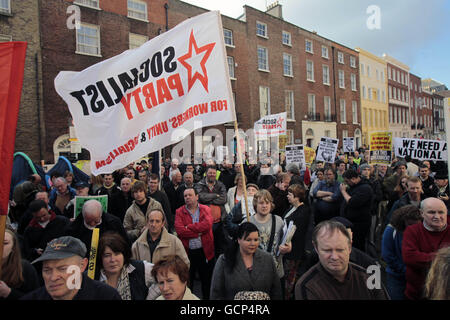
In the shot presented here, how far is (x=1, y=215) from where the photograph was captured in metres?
2.06

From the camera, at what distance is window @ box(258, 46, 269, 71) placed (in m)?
24.3

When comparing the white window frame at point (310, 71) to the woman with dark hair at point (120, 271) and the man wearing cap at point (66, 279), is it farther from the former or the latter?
the man wearing cap at point (66, 279)

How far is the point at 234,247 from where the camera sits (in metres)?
2.78

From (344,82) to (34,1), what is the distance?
28583 mm

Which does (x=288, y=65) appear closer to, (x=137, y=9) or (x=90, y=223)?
(x=137, y=9)

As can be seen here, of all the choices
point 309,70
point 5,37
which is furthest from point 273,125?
point 309,70

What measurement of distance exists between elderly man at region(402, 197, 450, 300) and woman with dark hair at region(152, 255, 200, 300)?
6.49ft

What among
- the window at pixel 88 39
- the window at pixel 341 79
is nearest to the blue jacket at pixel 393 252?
the window at pixel 88 39

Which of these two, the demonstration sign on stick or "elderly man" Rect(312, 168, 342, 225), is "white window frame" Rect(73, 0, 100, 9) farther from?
"elderly man" Rect(312, 168, 342, 225)

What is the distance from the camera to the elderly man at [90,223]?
3365 mm

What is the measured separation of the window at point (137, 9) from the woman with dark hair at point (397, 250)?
18.5 meters

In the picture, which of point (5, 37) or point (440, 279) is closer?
point (440, 279)

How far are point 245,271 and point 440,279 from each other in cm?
146
